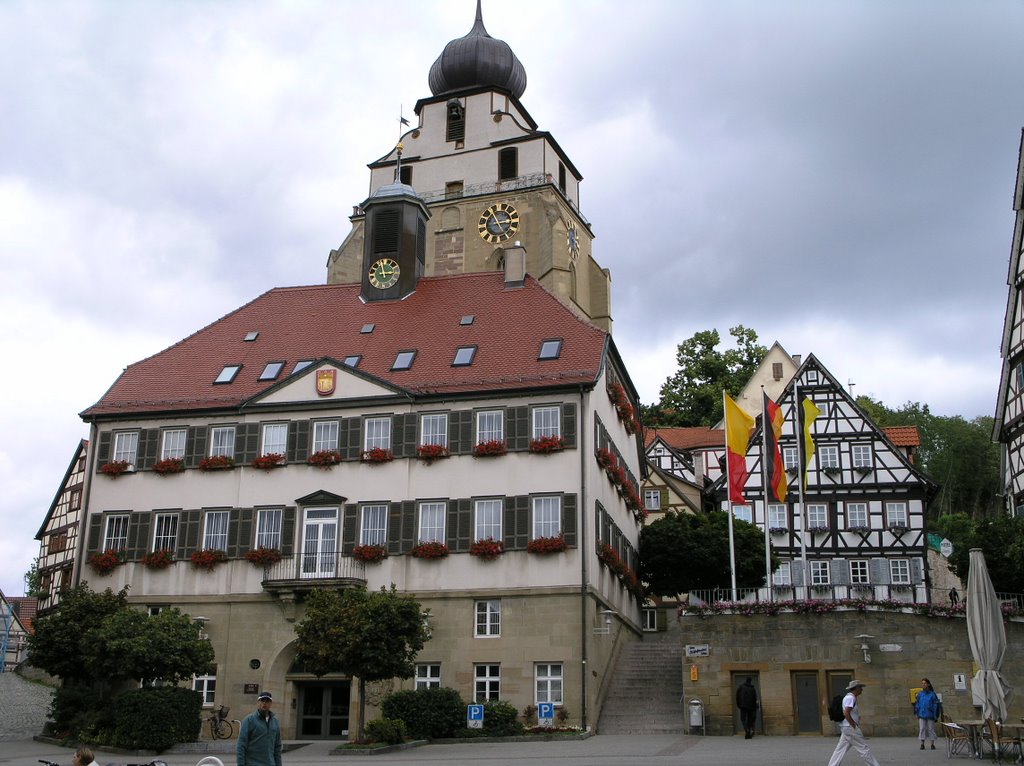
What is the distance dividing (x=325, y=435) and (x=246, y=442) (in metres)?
2.45

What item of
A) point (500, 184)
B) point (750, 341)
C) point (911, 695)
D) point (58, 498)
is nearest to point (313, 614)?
point (911, 695)

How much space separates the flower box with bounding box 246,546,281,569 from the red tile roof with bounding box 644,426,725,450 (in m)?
29.0

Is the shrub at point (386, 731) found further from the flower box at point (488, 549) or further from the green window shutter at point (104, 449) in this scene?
the green window shutter at point (104, 449)

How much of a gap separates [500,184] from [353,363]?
102ft

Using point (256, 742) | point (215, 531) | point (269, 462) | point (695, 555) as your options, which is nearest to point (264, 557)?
point (215, 531)

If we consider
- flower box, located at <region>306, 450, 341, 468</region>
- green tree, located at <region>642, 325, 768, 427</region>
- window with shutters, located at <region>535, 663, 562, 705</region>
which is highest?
green tree, located at <region>642, 325, 768, 427</region>

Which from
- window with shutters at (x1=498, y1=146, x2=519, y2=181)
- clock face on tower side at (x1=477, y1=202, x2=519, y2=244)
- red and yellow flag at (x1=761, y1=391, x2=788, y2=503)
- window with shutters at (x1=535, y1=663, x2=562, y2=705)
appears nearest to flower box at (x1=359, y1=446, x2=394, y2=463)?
window with shutters at (x1=535, y1=663, x2=562, y2=705)

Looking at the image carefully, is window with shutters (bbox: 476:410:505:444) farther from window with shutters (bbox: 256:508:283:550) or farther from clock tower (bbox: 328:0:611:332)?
clock tower (bbox: 328:0:611:332)

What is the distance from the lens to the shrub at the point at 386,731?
90.2 feet

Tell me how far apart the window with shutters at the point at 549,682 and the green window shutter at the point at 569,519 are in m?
3.17

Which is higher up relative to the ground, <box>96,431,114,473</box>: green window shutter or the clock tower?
the clock tower

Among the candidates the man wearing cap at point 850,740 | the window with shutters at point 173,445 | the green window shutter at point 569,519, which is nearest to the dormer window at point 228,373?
the window with shutters at point 173,445

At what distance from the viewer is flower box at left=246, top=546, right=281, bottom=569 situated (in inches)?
1357

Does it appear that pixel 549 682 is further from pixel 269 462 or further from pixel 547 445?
pixel 269 462
